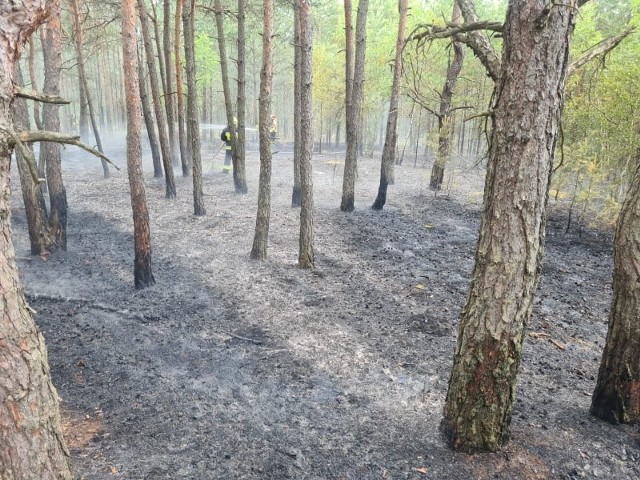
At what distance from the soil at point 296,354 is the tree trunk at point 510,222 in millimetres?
535

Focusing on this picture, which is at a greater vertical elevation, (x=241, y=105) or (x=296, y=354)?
(x=241, y=105)

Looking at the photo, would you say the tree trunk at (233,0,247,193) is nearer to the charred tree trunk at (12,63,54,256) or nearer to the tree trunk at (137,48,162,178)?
the tree trunk at (137,48,162,178)

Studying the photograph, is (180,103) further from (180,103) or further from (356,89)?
(356,89)

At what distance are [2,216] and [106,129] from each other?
46.9m

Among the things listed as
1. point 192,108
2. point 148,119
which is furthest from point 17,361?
point 148,119

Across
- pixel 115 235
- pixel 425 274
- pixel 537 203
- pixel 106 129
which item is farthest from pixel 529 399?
pixel 106 129

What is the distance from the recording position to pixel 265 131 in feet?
29.6

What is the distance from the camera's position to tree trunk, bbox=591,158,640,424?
381 cm

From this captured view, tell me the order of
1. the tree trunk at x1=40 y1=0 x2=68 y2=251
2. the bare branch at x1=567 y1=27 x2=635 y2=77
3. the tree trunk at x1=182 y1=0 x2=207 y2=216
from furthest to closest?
the tree trunk at x1=182 y1=0 x2=207 y2=216
the tree trunk at x1=40 y1=0 x2=68 y2=251
the bare branch at x1=567 y1=27 x2=635 y2=77

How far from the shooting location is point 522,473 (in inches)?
139

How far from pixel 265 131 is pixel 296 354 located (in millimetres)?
5147

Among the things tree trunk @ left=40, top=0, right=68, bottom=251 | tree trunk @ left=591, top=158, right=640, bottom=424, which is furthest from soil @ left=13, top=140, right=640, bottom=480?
tree trunk @ left=40, top=0, right=68, bottom=251

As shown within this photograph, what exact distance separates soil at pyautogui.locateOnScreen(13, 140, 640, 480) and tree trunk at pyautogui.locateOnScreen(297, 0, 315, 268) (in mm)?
579

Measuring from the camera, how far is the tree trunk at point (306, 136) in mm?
8141
